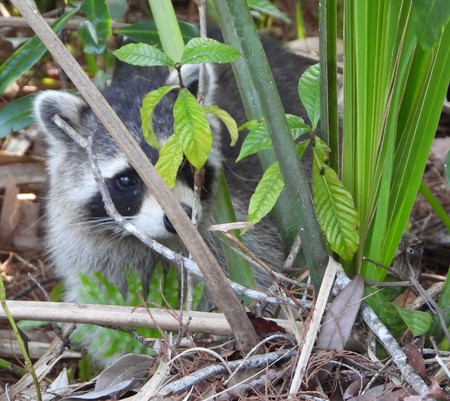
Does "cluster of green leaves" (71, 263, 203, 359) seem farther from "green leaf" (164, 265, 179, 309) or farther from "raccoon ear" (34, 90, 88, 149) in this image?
"raccoon ear" (34, 90, 88, 149)

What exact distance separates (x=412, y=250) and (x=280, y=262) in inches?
43.0

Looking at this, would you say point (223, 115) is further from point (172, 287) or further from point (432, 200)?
point (432, 200)

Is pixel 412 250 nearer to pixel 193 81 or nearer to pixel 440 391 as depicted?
pixel 440 391

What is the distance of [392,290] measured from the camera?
2525 mm

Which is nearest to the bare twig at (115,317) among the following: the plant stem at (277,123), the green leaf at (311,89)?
the plant stem at (277,123)

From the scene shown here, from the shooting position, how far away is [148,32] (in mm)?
3740

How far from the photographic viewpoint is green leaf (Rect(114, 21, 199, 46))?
3.71 meters

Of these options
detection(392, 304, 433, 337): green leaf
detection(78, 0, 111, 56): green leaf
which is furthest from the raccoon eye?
detection(392, 304, 433, 337): green leaf

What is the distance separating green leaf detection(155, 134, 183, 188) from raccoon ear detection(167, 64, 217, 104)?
105 centimetres

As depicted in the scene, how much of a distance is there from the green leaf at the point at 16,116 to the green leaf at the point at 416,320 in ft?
6.89

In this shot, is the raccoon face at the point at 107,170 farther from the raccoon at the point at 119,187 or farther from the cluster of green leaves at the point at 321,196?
the cluster of green leaves at the point at 321,196

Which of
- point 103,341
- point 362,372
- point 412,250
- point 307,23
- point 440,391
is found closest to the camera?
point 440,391

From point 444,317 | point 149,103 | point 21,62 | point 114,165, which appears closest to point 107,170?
point 114,165

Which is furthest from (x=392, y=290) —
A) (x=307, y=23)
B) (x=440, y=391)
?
(x=307, y=23)
